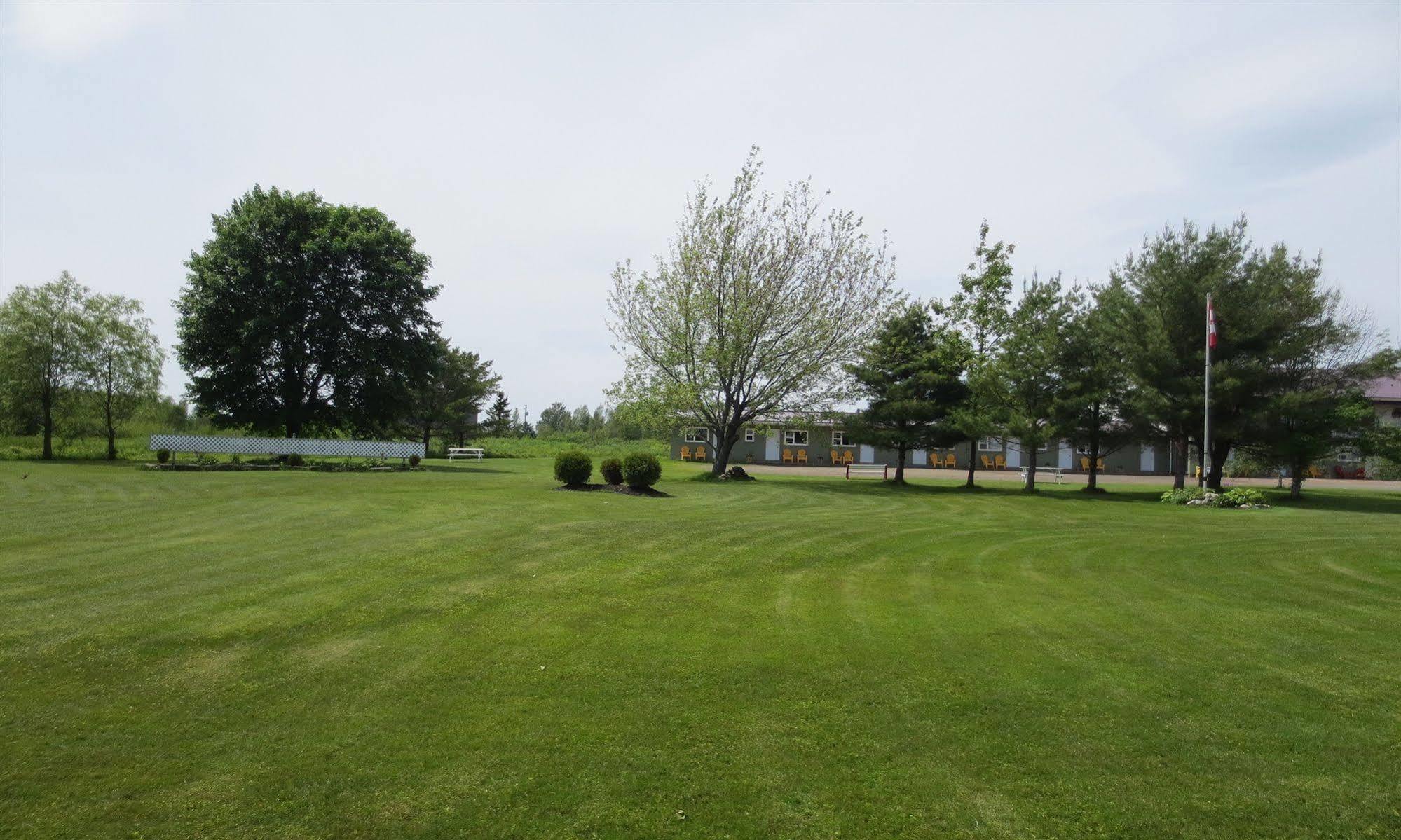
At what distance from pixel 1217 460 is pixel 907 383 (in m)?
11.9

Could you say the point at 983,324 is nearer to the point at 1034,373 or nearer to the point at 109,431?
the point at 1034,373

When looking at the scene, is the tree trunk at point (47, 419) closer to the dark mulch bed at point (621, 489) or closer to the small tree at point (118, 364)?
the small tree at point (118, 364)

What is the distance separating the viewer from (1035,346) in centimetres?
2925

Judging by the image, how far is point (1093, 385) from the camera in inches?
1144

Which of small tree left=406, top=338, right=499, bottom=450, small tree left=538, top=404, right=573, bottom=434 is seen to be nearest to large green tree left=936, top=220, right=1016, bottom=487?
small tree left=406, top=338, right=499, bottom=450

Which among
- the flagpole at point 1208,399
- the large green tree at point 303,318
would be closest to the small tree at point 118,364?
the large green tree at point 303,318

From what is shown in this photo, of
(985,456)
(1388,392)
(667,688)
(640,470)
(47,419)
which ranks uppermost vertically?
(1388,392)

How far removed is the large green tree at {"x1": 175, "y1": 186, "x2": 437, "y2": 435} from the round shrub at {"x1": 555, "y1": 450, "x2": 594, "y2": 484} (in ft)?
66.9

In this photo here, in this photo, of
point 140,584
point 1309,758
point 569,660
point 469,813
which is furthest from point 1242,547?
point 140,584

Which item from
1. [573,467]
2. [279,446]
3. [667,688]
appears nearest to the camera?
[667,688]

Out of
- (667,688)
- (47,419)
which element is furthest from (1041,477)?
(47,419)

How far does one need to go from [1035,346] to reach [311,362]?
32.3m

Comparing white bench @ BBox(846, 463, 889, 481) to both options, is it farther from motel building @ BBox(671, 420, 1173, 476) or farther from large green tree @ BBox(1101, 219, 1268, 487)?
large green tree @ BBox(1101, 219, 1268, 487)

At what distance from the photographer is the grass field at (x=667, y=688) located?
3.85 metres
